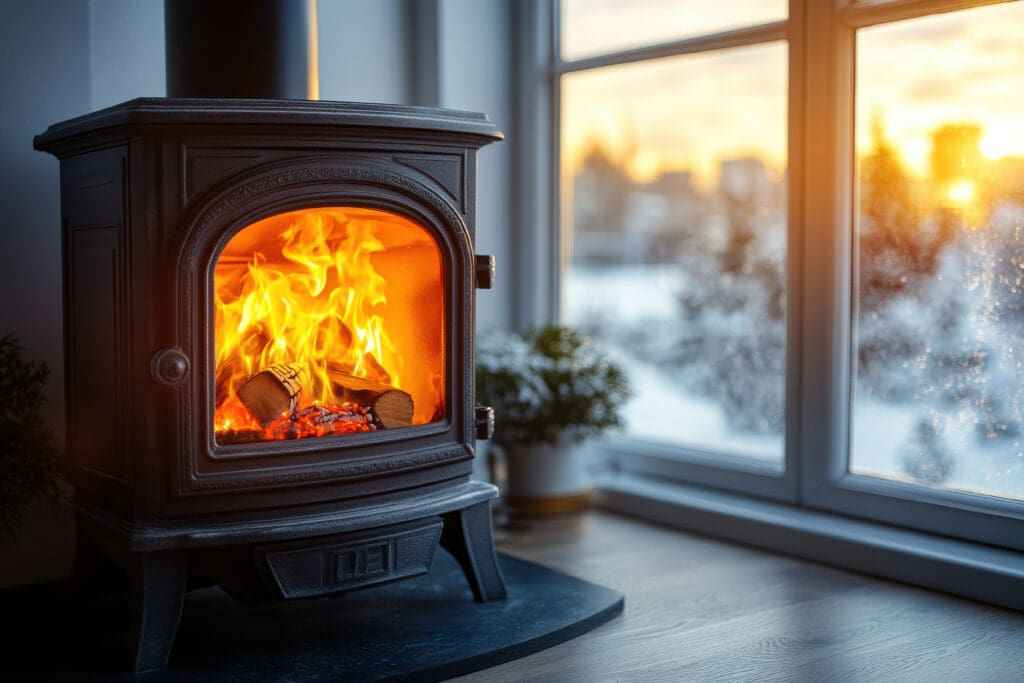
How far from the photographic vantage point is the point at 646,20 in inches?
128

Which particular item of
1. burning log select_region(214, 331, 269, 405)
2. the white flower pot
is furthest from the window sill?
burning log select_region(214, 331, 269, 405)

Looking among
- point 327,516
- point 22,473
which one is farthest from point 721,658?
point 22,473

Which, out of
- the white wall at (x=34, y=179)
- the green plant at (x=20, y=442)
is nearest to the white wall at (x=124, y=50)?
the white wall at (x=34, y=179)

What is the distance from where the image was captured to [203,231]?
1926mm

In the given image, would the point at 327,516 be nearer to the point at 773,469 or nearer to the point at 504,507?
the point at 504,507

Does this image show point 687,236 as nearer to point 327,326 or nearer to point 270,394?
point 327,326

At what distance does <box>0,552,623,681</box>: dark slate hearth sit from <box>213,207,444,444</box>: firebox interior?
0.38 meters

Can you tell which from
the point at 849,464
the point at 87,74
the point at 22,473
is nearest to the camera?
the point at 22,473

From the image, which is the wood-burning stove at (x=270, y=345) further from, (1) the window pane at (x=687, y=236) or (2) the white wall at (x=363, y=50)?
(1) the window pane at (x=687, y=236)

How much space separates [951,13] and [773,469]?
3.89 feet

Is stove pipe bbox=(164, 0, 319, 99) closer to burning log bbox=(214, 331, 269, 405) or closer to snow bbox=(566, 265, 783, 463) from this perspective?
burning log bbox=(214, 331, 269, 405)

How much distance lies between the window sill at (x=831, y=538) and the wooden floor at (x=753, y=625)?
34 millimetres

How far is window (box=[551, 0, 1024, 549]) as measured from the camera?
2.54m

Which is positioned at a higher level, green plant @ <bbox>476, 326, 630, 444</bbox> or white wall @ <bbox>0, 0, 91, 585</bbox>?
white wall @ <bbox>0, 0, 91, 585</bbox>
